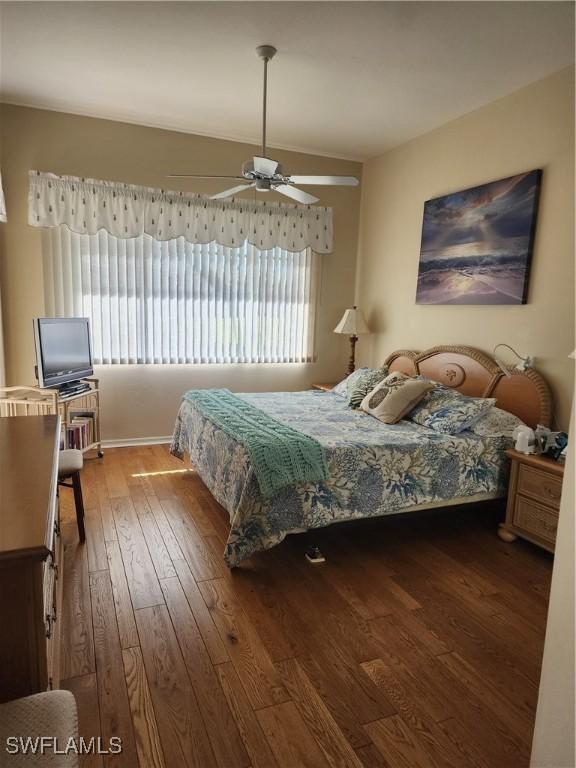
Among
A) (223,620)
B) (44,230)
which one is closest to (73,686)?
(223,620)

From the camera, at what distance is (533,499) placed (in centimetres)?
282

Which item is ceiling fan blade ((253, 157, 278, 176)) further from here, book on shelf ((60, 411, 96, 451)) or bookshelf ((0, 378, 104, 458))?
book on shelf ((60, 411, 96, 451))

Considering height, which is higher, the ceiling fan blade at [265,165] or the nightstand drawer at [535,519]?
the ceiling fan blade at [265,165]

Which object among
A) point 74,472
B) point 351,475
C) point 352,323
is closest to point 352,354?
point 352,323

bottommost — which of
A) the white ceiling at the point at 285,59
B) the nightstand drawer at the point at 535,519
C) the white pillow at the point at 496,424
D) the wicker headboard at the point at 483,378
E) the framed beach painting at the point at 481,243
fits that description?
the nightstand drawer at the point at 535,519

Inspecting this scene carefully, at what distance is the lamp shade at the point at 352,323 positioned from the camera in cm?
484

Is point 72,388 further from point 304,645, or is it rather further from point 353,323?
A: point 304,645

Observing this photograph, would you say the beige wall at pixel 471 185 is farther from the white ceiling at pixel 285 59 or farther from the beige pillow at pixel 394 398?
the beige pillow at pixel 394 398

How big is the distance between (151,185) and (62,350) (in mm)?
1722

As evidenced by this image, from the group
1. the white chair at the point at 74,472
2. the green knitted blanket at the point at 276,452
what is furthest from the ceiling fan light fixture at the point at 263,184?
the white chair at the point at 74,472

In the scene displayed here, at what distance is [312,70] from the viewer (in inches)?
123

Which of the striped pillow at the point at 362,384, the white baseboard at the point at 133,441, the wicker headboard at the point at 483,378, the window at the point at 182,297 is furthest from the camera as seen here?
the white baseboard at the point at 133,441

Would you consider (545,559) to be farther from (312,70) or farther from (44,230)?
(44,230)

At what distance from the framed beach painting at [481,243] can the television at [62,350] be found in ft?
9.90
